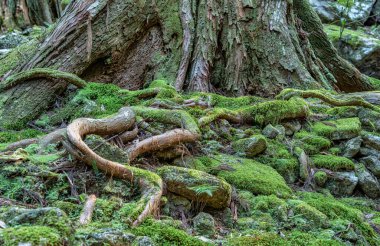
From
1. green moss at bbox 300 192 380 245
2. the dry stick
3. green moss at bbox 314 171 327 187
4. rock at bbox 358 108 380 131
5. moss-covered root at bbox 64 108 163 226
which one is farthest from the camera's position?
rock at bbox 358 108 380 131

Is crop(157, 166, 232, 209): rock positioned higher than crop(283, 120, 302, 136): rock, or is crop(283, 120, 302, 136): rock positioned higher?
crop(157, 166, 232, 209): rock

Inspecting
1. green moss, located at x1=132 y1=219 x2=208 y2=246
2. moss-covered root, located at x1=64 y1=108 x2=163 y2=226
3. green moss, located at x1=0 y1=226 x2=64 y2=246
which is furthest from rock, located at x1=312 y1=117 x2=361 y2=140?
green moss, located at x1=0 y1=226 x2=64 y2=246

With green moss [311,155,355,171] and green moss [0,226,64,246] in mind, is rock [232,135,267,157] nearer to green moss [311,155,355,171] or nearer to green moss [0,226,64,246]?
green moss [311,155,355,171]

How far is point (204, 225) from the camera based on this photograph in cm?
292

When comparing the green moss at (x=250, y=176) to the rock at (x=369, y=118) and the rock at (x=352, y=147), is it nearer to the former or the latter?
the rock at (x=352, y=147)

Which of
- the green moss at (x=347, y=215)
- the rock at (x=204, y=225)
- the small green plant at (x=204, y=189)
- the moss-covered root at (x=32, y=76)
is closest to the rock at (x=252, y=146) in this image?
the green moss at (x=347, y=215)

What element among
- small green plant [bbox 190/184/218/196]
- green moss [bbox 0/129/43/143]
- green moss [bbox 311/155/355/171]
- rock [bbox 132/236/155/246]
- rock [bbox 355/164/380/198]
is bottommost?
rock [bbox 355/164/380/198]

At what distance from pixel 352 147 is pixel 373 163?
339 millimetres

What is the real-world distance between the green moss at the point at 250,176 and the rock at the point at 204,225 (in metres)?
0.93

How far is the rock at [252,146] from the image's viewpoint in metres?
4.70

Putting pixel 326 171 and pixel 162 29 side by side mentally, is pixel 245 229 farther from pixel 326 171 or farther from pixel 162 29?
pixel 162 29

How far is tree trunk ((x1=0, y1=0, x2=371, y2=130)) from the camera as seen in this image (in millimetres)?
6289

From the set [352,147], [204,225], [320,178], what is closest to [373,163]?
[352,147]

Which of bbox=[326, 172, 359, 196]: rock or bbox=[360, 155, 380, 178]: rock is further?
bbox=[360, 155, 380, 178]: rock
